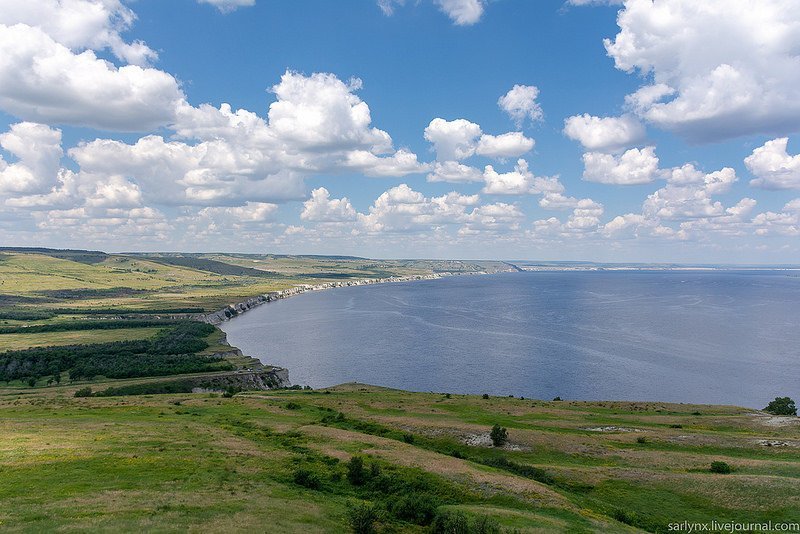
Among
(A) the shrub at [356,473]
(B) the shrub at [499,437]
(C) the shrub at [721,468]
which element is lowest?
(B) the shrub at [499,437]

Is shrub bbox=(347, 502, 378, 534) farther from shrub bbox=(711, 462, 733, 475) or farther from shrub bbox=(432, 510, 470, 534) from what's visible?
shrub bbox=(711, 462, 733, 475)

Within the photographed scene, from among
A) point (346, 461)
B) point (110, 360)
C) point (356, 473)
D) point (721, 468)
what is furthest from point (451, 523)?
point (110, 360)

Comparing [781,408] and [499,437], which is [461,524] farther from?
[781,408]

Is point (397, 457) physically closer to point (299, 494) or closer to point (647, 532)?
point (299, 494)

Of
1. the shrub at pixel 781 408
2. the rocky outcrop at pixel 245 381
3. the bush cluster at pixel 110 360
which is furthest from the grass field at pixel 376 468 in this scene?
the bush cluster at pixel 110 360

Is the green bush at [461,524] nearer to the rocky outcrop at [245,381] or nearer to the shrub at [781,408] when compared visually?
the shrub at [781,408]

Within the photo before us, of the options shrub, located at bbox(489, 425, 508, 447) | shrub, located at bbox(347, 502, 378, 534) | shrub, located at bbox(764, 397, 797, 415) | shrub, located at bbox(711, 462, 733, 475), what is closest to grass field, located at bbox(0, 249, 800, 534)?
shrub, located at bbox(347, 502, 378, 534)
